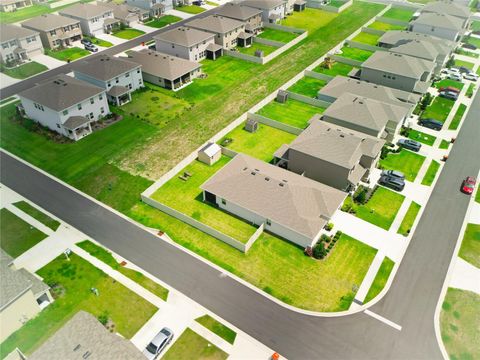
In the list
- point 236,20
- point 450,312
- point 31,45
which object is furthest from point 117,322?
point 236,20

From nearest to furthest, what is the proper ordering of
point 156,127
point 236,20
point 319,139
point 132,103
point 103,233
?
point 103,233, point 319,139, point 156,127, point 132,103, point 236,20

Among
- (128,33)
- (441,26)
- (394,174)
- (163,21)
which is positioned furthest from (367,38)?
(128,33)

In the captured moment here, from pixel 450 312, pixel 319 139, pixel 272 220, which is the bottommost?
pixel 450 312

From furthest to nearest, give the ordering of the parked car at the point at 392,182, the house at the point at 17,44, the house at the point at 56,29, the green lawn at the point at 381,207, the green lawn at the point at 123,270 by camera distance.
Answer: the house at the point at 56,29
the house at the point at 17,44
the parked car at the point at 392,182
the green lawn at the point at 381,207
the green lawn at the point at 123,270

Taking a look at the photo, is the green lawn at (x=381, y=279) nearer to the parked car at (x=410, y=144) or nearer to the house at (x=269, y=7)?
the parked car at (x=410, y=144)

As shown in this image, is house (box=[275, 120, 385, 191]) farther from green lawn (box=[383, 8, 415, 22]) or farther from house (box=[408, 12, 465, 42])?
green lawn (box=[383, 8, 415, 22])

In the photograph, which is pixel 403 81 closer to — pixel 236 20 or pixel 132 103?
pixel 236 20

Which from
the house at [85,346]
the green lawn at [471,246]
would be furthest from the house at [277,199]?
the house at [85,346]
